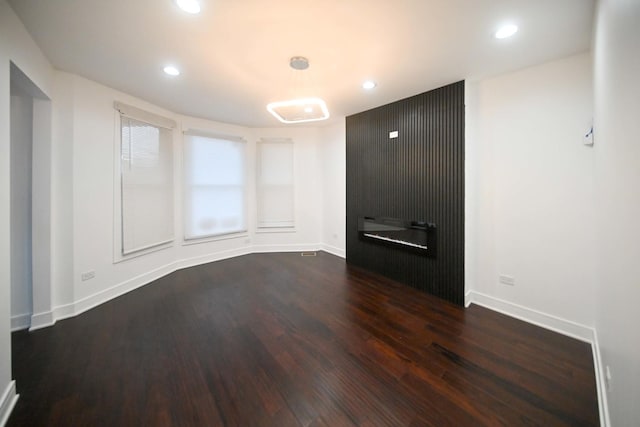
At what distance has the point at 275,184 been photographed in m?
5.10

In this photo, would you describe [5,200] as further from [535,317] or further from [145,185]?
[535,317]

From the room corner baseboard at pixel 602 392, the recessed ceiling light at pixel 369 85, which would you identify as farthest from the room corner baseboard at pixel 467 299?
the recessed ceiling light at pixel 369 85

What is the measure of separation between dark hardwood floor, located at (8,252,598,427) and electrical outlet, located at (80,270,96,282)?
0.40 m

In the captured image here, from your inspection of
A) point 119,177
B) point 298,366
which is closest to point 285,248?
point 119,177

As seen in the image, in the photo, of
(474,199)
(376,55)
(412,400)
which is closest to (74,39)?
(376,55)

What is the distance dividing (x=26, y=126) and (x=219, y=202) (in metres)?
2.55

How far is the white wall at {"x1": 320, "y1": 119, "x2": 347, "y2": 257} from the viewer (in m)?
4.61

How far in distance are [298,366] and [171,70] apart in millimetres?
3218

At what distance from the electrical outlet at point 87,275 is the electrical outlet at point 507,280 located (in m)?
4.87

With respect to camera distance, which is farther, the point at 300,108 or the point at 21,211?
the point at 300,108

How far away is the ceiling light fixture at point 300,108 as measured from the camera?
226 cm

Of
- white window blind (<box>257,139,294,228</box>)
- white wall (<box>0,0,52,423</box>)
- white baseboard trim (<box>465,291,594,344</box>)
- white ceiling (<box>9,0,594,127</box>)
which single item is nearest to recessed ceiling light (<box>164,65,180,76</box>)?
white ceiling (<box>9,0,594,127</box>)

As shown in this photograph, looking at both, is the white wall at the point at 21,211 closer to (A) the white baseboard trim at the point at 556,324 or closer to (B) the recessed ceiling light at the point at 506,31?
(B) the recessed ceiling light at the point at 506,31

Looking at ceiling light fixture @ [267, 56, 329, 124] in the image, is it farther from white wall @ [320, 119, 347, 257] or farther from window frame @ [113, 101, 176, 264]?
window frame @ [113, 101, 176, 264]
